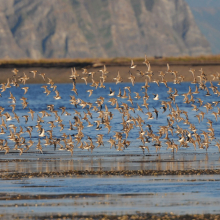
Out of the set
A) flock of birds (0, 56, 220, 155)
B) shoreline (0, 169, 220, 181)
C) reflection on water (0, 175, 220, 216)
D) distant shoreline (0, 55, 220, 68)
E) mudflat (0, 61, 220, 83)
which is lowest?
reflection on water (0, 175, 220, 216)

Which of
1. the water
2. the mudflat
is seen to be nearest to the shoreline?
the water

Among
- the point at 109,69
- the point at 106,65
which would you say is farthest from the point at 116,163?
the point at 106,65

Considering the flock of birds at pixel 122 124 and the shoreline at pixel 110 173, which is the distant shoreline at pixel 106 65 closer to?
the flock of birds at pixel 122 124

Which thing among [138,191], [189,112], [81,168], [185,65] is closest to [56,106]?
[189,112]

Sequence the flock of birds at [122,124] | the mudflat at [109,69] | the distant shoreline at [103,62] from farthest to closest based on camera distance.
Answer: the distant shoreline at [103,62] < the mudflat at [109,69] < the flock of birds at [122,124]

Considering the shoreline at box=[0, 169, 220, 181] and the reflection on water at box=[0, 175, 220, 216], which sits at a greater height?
the shoreline at box=[0, 169, 220, 181]

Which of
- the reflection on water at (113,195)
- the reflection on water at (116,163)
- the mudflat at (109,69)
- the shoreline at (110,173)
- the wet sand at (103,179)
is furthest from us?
the mudflat at (109,69)

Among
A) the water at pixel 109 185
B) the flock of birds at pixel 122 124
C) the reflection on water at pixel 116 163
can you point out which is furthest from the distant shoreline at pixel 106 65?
the reflection on water at pixel 116 163

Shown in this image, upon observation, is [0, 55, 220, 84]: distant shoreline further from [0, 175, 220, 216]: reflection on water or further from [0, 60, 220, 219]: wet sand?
[0, 175, 220, 216]: reflection on water

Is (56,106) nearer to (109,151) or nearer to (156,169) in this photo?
(109,151)

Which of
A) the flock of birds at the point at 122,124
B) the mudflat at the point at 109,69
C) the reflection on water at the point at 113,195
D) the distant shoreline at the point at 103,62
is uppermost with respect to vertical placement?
the distant shoreline at the point at 103,62

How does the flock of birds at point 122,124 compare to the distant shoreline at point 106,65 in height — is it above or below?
below

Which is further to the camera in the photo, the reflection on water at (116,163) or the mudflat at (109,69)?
the mudflat at (109,69)

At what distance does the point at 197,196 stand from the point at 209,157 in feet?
34.4
